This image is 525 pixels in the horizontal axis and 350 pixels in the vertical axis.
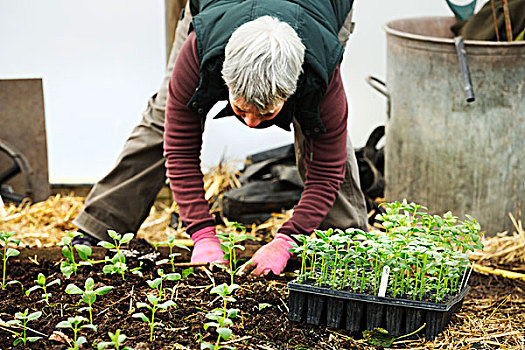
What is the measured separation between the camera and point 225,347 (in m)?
1.48

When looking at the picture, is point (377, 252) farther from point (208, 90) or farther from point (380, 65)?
point (380, 65)

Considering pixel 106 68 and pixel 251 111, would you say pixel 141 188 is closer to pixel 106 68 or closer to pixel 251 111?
pixel 251 111

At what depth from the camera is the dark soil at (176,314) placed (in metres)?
1.55

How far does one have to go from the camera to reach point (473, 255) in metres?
2.74

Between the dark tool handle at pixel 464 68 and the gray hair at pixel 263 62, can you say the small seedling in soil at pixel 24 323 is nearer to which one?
the gray hair at pixel 263 62

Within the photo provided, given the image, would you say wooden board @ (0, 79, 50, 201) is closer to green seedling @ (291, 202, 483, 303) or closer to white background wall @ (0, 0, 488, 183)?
white background wall @ (0, 0, 488, 183)

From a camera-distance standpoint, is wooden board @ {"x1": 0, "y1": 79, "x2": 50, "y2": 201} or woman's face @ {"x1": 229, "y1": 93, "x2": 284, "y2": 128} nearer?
woman's face @ {"x1": 229, "y1": 93, "x2": 284, "y2": 128}

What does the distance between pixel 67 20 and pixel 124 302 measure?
1.95 meters

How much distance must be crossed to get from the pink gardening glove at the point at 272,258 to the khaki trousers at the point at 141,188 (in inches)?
19.2

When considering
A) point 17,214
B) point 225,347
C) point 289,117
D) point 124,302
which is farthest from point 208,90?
point 17,214

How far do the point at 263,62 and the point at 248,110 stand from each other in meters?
0.14

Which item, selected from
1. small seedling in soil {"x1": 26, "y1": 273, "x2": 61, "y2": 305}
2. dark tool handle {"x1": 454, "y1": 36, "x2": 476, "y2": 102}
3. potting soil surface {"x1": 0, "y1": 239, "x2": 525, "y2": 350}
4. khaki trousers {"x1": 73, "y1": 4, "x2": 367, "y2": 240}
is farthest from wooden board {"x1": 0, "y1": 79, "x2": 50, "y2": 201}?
dark tool handle {"x1": 454, "y1": 36, "x2": 476, "y2": 102}

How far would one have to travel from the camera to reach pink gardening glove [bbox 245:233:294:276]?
1966mm

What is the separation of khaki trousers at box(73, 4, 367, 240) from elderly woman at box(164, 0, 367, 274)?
0.25 metres
